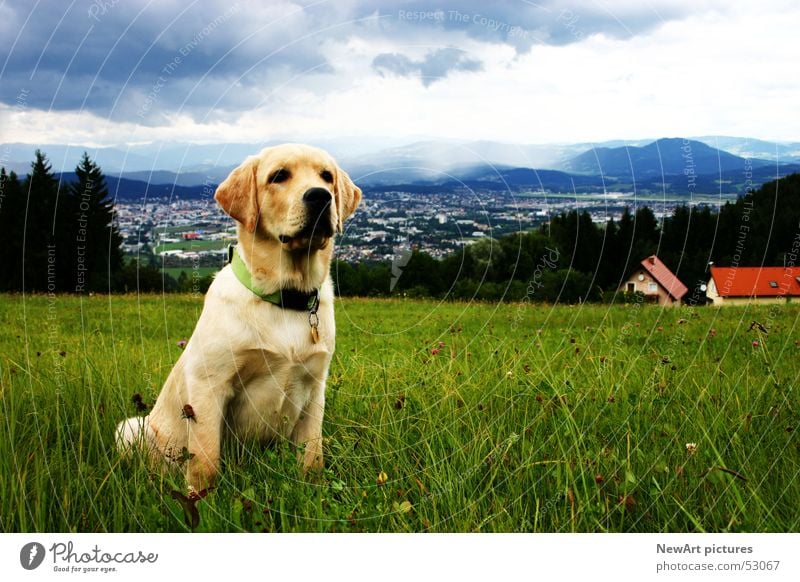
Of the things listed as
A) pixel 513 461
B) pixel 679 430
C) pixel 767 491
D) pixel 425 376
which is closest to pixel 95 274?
pixel 425 376

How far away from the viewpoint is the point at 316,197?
416 centimetres

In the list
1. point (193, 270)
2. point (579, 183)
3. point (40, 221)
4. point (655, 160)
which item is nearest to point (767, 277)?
point (655, 160)

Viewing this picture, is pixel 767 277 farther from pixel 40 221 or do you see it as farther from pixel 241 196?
pixel 40 221

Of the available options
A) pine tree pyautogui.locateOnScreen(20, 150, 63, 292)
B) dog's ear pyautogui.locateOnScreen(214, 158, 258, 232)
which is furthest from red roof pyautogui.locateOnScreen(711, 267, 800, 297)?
pine tree pyautogui.locateOnScreen(20, 150, 63, 292)

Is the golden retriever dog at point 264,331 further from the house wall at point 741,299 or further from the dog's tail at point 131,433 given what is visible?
the house wall at point 741,299

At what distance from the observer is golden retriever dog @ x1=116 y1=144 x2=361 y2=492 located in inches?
170

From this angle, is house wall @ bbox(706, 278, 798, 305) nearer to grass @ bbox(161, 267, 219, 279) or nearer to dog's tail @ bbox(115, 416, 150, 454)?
grass @ bbox(161, 267, 219, 279)

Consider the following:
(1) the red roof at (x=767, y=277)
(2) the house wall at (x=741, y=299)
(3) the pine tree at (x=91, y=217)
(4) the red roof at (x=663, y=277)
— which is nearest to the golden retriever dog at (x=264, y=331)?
(3) the pine tree at (x=91, y=217)

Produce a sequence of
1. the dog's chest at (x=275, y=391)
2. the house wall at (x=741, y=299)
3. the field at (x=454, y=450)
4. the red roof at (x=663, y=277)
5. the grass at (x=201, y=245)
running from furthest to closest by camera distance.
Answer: the red roof at (x=663, y=277) < the house wall at (x=741, y=299) < the grass at (x=201, y=245) < the dog's chest at (x=275, y=391) < the field at (x=454, y=450)

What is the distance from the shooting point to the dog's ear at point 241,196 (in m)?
4.33

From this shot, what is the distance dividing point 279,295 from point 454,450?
1.60m

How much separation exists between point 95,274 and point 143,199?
5.83 m

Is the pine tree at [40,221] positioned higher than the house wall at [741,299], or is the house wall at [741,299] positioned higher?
the pine tree at [40,221]

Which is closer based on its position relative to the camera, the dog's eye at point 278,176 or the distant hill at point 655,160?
the dog's eye at point 278,176
